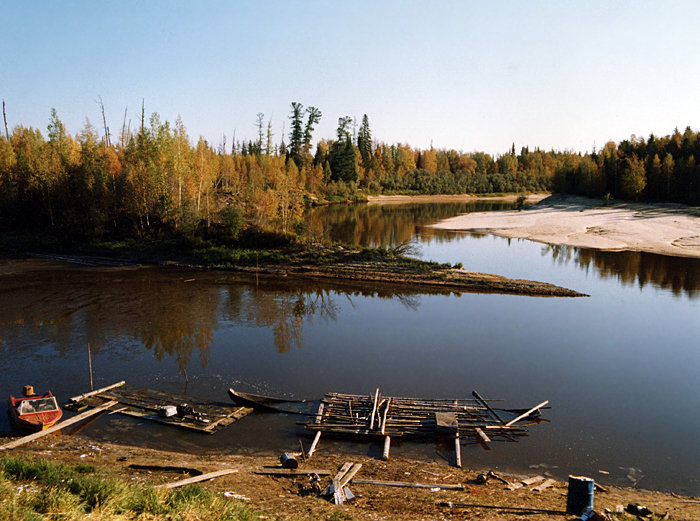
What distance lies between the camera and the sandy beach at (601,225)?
139 ft

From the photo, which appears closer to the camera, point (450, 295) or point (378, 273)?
point (450, 295)

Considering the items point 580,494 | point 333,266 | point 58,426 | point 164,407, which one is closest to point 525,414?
point 580,494

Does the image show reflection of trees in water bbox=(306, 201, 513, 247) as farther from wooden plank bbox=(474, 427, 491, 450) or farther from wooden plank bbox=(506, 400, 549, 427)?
wooden plank bbox=(474, 427, 491, 450)

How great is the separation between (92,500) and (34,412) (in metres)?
6.59

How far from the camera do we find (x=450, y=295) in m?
26.8

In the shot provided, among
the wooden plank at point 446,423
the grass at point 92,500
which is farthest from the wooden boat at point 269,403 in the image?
the grass at point 92,500

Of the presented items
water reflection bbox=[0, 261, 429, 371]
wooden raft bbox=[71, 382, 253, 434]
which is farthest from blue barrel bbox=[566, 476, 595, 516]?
water reflection bbox=[0, 261, 429, 371]

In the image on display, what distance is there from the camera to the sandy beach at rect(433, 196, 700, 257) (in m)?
42.2

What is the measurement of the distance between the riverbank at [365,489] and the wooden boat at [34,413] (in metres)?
0.54

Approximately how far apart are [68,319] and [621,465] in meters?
21.6

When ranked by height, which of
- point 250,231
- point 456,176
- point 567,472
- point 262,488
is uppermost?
point 456,176

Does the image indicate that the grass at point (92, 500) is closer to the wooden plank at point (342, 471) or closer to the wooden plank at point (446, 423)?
the wooden plank at point (342, 471)

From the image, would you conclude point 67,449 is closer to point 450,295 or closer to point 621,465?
point 621,465

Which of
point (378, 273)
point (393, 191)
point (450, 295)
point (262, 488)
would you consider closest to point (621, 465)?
point (262, 488)
